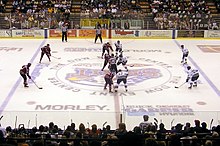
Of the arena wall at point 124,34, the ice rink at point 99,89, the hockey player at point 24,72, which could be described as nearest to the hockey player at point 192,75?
the ice rink at point 99,89

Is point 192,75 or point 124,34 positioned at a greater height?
point 124,34

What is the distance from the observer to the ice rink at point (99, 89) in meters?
8.98

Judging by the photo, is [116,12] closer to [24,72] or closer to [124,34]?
[124,34]

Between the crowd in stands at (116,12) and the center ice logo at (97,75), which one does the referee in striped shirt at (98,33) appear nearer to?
the crowd in stands at (116,12)

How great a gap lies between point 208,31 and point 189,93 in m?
10.5

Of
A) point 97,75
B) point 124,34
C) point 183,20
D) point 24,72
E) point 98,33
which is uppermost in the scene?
point 183,20

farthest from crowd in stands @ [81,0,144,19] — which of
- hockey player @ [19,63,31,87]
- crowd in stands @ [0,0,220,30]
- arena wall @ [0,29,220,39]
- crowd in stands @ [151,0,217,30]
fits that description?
hockey player @ [19,63,31,87]

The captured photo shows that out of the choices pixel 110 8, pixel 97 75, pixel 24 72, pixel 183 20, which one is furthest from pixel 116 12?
pixel 24 72

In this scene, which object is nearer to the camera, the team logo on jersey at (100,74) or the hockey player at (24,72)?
the hockey player at (24,72)

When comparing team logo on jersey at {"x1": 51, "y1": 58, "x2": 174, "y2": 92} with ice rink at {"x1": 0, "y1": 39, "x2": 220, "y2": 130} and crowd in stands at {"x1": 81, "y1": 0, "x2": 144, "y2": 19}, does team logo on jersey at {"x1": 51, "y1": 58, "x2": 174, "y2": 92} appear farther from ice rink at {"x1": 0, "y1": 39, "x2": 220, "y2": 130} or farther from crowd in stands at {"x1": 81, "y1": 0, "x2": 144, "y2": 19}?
crowd in stands at {"x1": 81, "y1": 0, "x2": 144, "y2": 19}

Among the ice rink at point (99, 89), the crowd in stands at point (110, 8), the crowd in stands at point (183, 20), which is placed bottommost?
the ice rink at point (99, 89)

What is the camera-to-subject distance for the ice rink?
8.98 meters

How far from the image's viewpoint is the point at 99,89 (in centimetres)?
1337

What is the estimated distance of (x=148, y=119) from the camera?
8.84 meters
